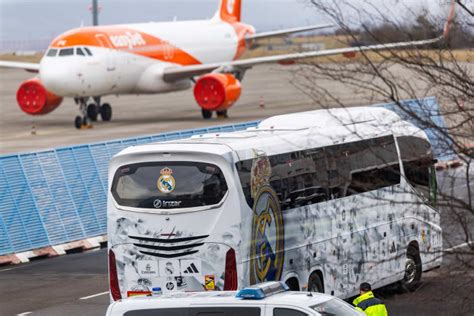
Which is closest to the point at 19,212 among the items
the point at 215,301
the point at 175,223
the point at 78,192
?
the point at 78,192

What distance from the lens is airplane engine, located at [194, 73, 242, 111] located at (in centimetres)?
5262

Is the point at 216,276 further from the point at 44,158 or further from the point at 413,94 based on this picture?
the point at 44,158

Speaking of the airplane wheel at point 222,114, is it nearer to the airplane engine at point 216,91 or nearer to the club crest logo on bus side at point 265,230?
the airplane engine at point 216,91

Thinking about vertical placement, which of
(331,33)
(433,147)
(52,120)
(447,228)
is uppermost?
(331,33)

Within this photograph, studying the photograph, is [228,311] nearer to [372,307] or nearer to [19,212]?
[372,307]

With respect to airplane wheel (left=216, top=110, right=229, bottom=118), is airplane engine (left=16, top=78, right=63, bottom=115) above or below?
above

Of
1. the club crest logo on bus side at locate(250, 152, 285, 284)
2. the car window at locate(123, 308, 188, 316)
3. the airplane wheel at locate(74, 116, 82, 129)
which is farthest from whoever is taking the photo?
the airplane wheel at locate(74, 116, 82, 129)

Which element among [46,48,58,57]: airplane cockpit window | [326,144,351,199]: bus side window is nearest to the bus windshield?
[326,144,351,199]: bus side window

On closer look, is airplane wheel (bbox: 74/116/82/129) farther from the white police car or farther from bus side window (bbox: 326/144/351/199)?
the white police car

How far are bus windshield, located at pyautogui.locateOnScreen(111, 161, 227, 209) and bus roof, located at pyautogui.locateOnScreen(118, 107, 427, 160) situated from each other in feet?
0.79

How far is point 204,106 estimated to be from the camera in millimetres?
53531

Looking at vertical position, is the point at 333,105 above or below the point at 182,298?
above

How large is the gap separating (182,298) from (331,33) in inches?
161

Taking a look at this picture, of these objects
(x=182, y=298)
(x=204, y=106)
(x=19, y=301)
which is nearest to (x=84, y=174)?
(x=19, y=301)
